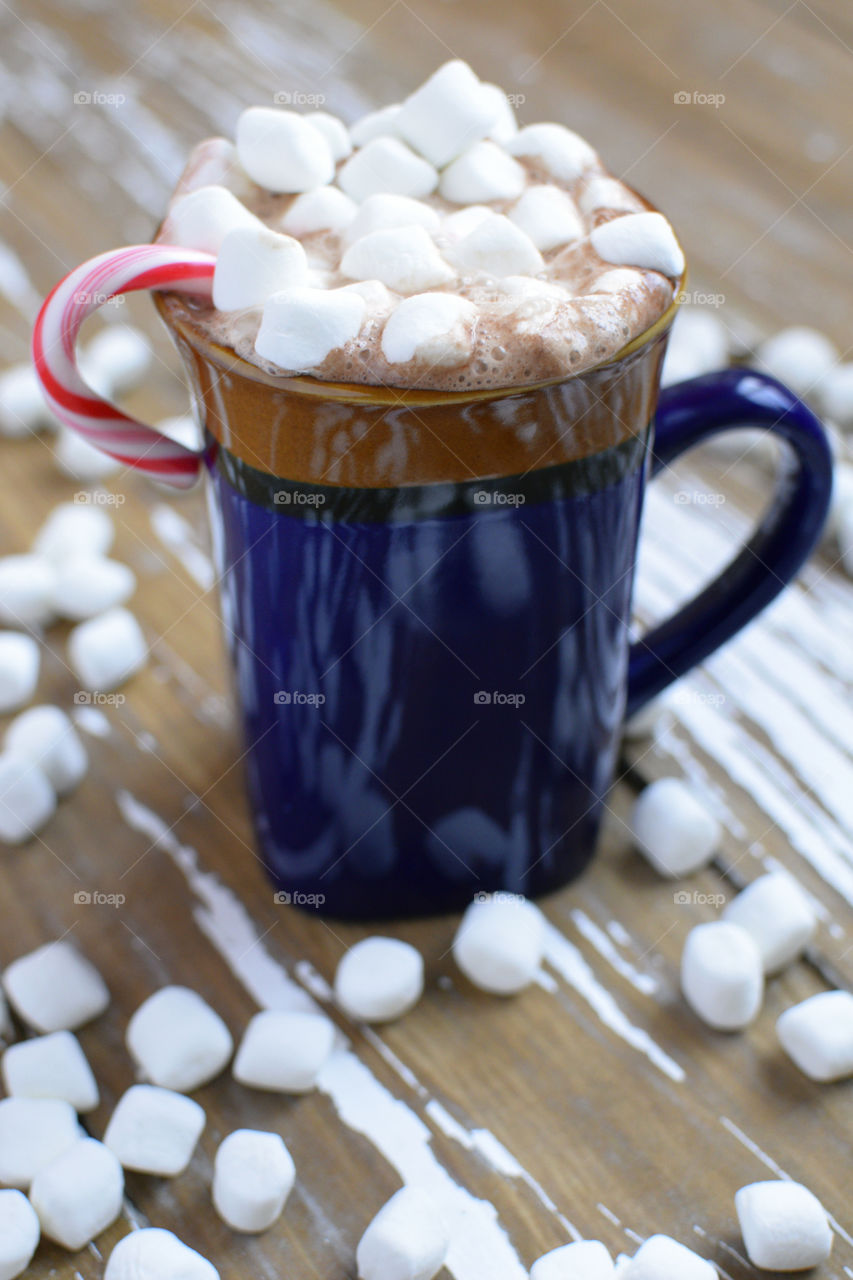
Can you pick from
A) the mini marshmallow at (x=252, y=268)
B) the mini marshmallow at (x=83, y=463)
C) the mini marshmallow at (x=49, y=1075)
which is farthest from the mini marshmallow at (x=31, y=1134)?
the mini marshmallow at (x=83, y=463)

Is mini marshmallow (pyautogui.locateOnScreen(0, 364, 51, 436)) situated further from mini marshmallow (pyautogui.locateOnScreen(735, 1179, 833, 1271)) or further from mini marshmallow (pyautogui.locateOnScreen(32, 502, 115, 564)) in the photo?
mini marshmallow (pyautogui.locateOnScreen(735, 1179, 833, 1271))

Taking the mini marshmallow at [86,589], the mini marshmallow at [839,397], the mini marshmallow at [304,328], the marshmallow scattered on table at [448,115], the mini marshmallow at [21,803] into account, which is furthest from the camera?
the mini marshmallow at [839,397]

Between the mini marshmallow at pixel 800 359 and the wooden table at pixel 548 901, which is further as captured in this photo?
the mini marshmallow at pixel 800 359

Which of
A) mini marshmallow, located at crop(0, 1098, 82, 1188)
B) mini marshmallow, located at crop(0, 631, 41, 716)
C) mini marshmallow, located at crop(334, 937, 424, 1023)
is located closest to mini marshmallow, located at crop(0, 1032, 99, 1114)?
mini marshmallow, located at crop(0, 1098, 82, 1188)

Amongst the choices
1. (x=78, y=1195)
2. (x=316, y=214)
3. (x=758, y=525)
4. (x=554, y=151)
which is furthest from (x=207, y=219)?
(x=78, y=1195)

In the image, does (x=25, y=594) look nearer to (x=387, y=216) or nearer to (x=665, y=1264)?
(x=387, y=216)

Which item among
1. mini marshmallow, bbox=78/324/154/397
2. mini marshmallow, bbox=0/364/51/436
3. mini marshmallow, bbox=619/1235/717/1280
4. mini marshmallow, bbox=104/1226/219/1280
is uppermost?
mini marshmallow, bbox=619/1235/717/1280

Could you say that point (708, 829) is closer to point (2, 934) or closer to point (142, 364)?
point (2, 934)

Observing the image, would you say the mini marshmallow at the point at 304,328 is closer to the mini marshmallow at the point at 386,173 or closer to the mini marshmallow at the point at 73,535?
the mini marshmallow at the point at 386,173
